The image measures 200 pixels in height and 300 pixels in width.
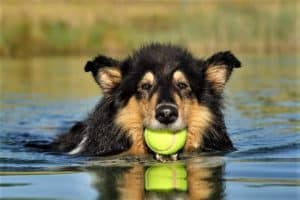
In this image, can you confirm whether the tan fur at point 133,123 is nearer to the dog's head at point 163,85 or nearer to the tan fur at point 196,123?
the dog's head at point 163,85

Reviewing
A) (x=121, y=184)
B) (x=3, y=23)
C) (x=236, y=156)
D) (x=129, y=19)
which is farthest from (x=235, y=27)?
→ (x=121, y=184)

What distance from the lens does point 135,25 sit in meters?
35.8

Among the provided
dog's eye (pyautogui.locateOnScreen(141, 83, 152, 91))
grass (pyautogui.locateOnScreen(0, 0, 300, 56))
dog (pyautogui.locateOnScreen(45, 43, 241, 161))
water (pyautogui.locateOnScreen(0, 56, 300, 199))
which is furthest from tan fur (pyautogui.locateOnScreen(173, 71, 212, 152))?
grass (pyautogui.locateOnScreen(0, 0, 300, 56))

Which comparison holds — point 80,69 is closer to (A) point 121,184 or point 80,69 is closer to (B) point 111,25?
(B) point 111,25

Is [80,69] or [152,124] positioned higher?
[80,69]

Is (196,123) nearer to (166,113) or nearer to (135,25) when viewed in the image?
(166,113)

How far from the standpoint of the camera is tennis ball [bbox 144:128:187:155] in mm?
8586

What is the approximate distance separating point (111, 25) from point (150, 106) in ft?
92.5

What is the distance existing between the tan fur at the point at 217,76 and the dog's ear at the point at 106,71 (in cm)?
106

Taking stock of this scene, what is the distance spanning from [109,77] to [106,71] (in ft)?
0.27

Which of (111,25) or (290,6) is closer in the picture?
(290,6)

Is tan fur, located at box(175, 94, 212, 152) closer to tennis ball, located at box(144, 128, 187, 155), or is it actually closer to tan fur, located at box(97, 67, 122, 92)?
tennis ball, located at box(144, 128, 187, 155)

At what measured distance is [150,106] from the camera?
28.2 ft

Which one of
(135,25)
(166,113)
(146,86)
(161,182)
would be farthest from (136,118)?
(135,25)
